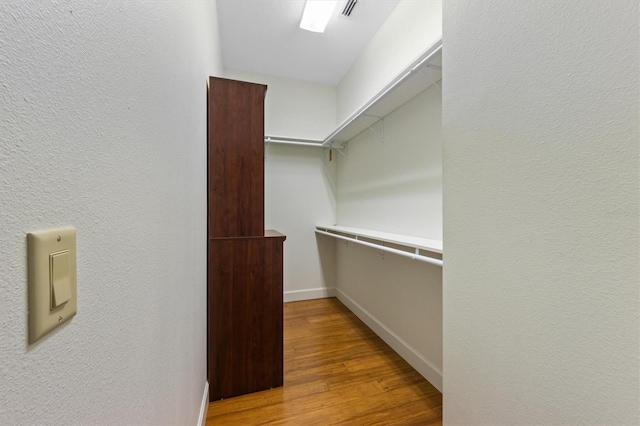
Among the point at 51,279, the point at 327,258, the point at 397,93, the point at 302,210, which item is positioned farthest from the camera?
the point at 327,258

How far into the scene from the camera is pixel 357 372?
5.95 ft

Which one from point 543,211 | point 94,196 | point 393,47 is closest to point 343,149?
point 393,47

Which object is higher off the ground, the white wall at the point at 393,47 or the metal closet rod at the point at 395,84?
the white wall at the point at 393,47

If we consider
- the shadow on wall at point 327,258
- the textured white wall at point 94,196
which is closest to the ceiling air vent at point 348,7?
the textured white wall at point 94,196

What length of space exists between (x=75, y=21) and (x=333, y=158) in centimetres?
317

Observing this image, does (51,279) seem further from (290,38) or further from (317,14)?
(290,38)

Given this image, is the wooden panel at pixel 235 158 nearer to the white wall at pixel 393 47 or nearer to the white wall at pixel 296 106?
the white wall at pixel 393 47

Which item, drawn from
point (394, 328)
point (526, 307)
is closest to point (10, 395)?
point (526, 307)

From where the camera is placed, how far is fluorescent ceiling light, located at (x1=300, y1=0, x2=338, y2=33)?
6.66ft

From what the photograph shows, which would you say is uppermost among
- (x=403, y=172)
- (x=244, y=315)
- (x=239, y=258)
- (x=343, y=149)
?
(x=343, y=149)

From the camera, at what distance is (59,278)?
30 centimetres

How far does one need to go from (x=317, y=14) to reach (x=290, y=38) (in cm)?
44

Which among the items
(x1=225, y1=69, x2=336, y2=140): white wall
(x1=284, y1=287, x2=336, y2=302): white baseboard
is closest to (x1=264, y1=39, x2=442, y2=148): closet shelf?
(x1=225, y1=69, x2=336, y2=140): white wall

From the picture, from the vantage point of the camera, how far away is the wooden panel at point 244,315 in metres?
1.59
